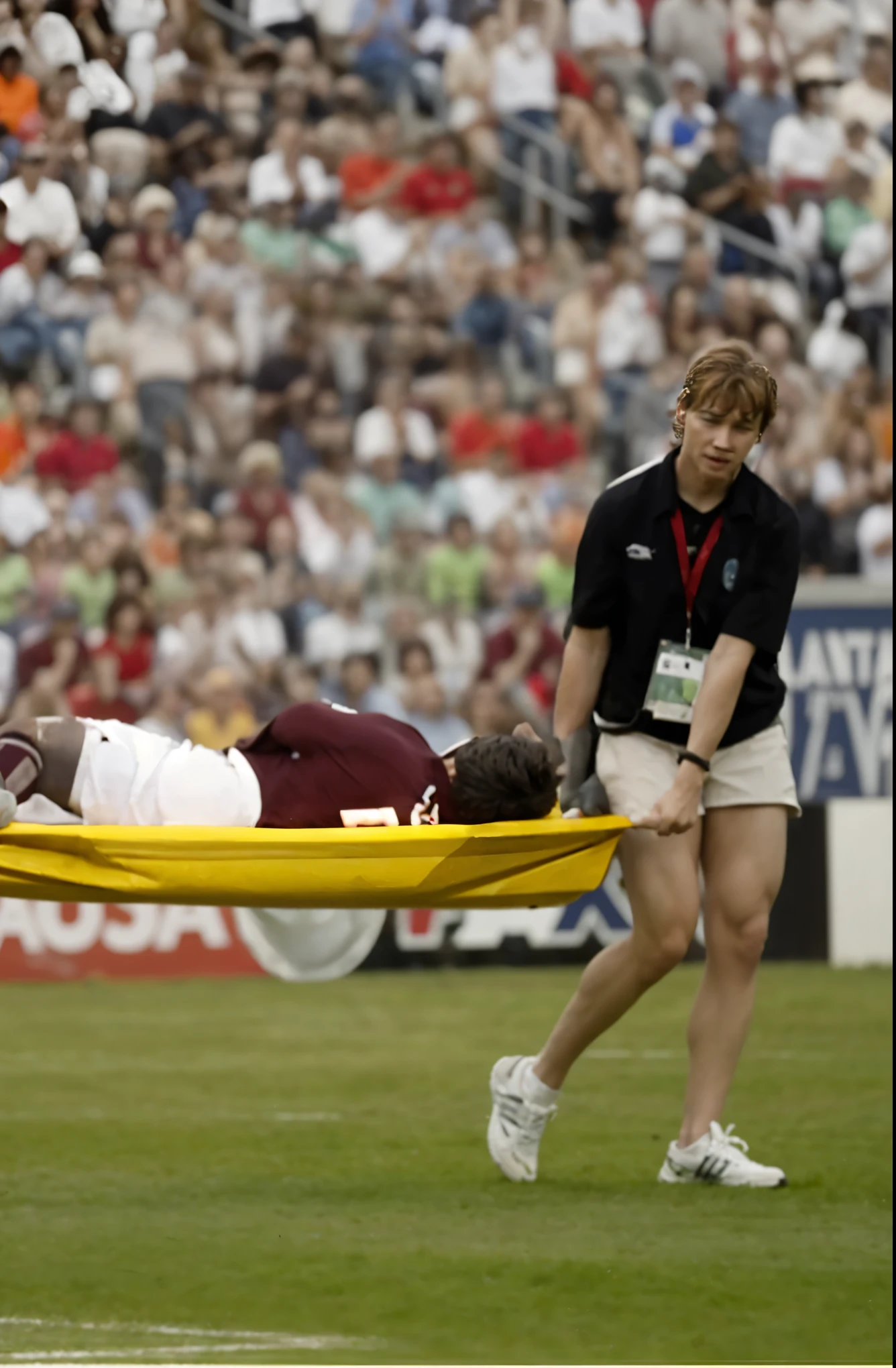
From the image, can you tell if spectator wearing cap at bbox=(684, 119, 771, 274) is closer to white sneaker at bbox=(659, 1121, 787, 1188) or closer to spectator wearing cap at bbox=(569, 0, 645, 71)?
spectator wearing cap at bbox=(569, 0, 645, 71)

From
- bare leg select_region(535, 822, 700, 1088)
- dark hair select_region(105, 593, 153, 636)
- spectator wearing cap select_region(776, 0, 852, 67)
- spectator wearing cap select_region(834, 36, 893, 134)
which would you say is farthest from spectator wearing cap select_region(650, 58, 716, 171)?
bare leg select_region(535, 822, 700, 1088)

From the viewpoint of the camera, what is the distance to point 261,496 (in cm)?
1395

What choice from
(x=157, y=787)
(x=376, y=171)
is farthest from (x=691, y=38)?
(x=157, y=787)

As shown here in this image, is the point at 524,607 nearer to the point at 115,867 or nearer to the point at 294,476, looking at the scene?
the point at 294,476

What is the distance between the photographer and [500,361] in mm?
15648

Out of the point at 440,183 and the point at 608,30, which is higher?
the point at 608,30

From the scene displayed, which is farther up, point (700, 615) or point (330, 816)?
point (700, 615)

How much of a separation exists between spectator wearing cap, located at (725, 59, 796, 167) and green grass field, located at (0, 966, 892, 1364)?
8.28m

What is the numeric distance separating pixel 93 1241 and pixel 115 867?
0.99 m

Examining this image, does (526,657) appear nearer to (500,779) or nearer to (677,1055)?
(677,1055)

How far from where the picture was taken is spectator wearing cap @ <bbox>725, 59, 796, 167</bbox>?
16.4m

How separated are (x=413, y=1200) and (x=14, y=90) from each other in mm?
3083

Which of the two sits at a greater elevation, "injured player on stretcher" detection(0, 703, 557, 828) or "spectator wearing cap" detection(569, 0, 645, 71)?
"spectator wearing cap" detection(569, 0, 645, 71)

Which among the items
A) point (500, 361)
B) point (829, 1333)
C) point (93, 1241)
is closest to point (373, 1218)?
point (93, 1241)
